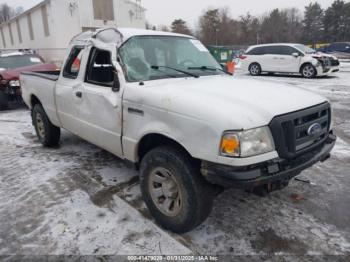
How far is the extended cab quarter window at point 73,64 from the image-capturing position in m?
4.06

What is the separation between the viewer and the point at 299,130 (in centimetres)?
253

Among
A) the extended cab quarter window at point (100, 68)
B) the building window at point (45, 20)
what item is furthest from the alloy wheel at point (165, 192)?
the building window at point (45, 20)

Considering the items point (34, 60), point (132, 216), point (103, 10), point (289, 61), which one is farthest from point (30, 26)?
point (132, 216)

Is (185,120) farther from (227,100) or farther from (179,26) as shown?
(179,26)

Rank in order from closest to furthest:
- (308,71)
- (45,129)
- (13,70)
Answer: (45,129)
(13,70)
(308,71)

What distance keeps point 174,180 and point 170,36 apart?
214 cm

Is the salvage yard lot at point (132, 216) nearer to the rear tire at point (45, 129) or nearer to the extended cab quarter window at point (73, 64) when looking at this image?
the rear tire at point (45, 129)

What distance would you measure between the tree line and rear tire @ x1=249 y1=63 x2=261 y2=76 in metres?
43.7

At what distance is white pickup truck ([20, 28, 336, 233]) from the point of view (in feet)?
7.53

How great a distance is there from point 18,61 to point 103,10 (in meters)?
17.0

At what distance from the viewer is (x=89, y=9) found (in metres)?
24.3

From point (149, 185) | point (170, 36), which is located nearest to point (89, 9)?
point (170, 36)

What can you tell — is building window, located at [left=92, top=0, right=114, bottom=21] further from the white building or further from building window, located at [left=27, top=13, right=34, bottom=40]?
building window, located at [left=27, top=13, right=34, bottom=40]

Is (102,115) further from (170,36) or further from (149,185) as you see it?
(170,36)
